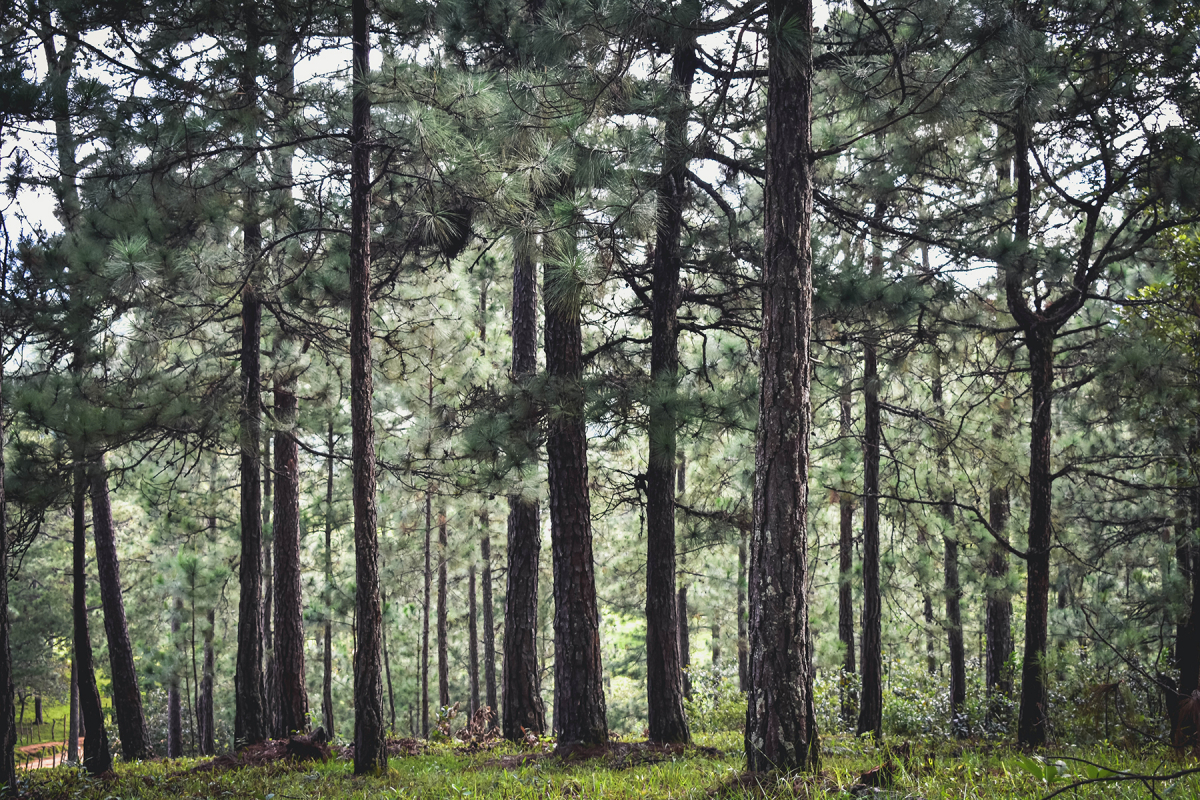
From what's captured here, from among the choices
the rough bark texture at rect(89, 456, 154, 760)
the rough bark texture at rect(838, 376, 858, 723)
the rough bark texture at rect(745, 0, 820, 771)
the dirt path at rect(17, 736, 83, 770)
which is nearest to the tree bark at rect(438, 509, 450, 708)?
the rough bark texture at rect(89, 456, 154, 760)

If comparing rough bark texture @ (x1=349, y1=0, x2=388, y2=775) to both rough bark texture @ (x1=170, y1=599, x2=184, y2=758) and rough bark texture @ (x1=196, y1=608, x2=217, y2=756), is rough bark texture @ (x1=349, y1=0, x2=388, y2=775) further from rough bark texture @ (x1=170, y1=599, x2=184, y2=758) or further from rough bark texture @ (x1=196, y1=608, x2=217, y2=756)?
rough bark texture @ (x1=170, y1=599, x2=184, y2=758)

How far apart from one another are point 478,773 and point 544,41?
5760 millimetres

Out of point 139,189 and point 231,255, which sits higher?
point 139,189

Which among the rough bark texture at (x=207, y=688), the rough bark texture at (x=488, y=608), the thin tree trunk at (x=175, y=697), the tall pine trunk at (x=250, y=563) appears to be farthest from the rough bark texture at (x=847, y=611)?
the thin tree trunk at (x=175, y=697)

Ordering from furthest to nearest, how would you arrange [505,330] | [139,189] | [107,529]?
[505,330], [107,529], [139,189]

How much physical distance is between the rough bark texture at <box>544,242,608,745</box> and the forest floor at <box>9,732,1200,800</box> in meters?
0.40

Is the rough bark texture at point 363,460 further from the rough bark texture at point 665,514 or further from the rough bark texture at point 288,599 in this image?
the rough bark texture at point 288,599

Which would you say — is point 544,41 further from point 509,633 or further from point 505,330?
point 505,330

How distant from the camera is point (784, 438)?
14.4 ft

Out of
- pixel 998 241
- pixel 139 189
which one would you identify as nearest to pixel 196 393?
pixel 139 189

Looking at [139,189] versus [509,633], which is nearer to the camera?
[139,189]

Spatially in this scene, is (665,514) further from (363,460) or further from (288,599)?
(288,599)

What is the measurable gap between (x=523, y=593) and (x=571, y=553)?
1642 millimetres

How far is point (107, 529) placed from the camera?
30.6 ft
